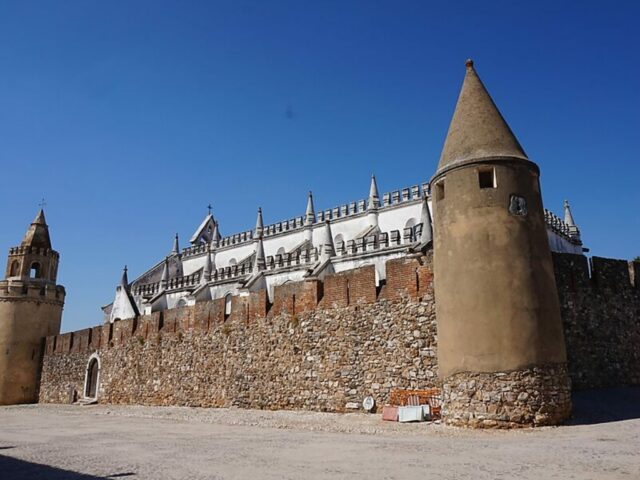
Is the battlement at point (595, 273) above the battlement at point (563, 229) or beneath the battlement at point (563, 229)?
beneath

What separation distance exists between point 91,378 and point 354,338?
17.0m

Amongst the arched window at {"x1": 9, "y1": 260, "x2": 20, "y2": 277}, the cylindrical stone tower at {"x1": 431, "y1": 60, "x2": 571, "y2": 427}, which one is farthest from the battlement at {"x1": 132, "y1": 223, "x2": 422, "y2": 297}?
the cylindrical stone tower at {"x1": 431, "y1": 60, "x2": 571, "y2": 427}

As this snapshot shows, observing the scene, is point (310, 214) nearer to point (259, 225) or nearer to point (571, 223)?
point (259, 225)

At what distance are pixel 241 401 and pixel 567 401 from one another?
30.7 ft

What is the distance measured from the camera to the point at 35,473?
19.9 ft

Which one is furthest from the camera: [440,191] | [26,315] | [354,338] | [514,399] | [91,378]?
[26,315]

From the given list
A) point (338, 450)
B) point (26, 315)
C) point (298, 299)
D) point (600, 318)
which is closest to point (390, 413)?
point (338, 450)

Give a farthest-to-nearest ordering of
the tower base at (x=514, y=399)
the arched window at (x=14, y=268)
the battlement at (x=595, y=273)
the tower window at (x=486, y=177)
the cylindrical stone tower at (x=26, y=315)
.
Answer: the arched window at (x=14, y=268) → the cylindrical stone tower at (x=26, y=315) → the battlement at (x=595, y=273) → the tower window at (x=486, y=177) → the tower base at (x=514, y=399)

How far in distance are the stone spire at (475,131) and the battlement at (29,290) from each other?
2675 cm

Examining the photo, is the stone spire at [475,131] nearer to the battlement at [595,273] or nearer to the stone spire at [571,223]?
the battlement at [595,273]

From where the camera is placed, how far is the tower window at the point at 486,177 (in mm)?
10664

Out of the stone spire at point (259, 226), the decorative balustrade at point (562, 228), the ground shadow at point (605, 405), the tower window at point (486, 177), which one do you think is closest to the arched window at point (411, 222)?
the decorative balustrade at point (562, 228)

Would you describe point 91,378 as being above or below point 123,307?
below

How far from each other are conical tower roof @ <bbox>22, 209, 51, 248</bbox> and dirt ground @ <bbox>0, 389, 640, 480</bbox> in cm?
2395
